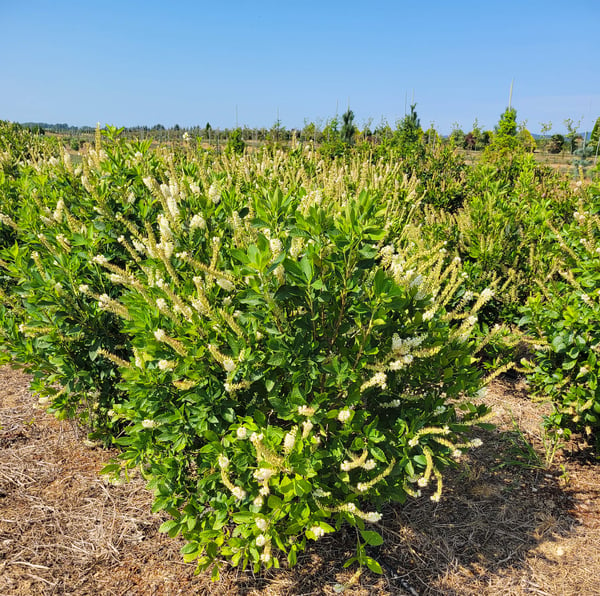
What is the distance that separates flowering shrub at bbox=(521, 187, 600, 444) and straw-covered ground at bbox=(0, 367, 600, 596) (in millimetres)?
502

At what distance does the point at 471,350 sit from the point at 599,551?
5.12 feet

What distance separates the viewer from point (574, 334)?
3.37 meters

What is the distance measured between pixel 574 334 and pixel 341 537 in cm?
218

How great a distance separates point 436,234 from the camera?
521 centimetres

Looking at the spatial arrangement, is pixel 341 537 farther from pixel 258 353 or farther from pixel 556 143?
pixel 556 143

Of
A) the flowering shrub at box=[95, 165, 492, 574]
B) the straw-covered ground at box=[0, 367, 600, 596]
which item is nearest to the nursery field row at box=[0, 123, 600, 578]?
the flowering shrub at box=[95, 165, 492, 574]

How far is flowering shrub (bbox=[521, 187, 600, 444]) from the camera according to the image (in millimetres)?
3275

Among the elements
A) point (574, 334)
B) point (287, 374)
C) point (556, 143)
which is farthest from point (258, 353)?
point (556, 143)

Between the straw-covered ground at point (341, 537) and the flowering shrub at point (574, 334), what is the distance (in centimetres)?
50

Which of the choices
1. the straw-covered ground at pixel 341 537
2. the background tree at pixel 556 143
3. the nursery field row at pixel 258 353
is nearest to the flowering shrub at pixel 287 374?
the nursery field row at pixel 258 353

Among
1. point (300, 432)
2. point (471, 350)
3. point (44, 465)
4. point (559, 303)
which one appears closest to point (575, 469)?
point (559, 303)

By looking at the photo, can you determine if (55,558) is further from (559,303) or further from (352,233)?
(559,303)

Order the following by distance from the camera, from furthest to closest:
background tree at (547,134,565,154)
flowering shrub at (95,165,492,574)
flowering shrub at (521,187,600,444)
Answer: background tree at (547,134,565,154) < flowering shrub at (521,187,600,444) < flowering shrub at (95,165,492,574)

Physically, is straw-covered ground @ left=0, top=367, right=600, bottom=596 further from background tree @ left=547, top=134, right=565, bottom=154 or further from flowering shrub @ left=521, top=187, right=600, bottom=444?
background tree @ left=547, top=134, right=565, bottom=154
